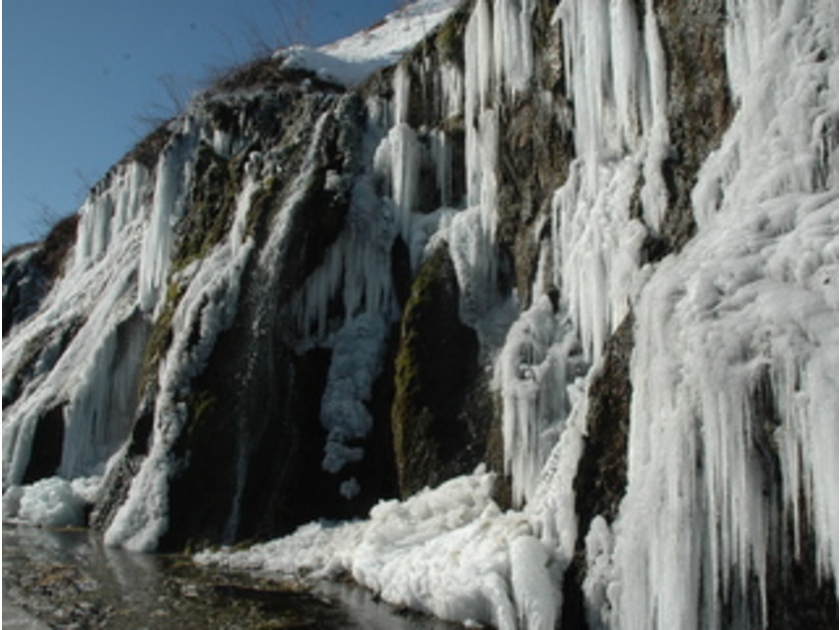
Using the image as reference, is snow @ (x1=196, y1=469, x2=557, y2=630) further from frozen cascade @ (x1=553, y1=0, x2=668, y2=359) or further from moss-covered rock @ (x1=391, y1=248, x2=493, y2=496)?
frozen cascade @ (x1=553, y1=0, x2=668, y2=359)

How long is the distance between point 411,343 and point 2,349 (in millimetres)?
14068

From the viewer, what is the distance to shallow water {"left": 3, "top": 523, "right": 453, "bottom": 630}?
7.03m

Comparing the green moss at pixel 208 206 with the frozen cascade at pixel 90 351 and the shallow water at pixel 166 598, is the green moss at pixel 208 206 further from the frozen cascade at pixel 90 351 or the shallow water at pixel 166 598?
the shallow water at pixel 166 598

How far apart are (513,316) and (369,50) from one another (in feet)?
38.5

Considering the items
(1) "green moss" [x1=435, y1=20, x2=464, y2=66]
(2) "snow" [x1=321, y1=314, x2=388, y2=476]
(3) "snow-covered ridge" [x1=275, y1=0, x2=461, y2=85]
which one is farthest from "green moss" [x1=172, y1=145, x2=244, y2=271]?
(1) "green moss" [x1=435, y1=20, x2=464, y2=66]

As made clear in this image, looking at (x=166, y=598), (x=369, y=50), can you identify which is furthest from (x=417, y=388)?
(x=369, y=50)

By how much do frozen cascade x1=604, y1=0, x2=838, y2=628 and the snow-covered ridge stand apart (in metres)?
10.5

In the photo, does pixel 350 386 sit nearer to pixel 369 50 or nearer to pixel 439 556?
pixel 439 556

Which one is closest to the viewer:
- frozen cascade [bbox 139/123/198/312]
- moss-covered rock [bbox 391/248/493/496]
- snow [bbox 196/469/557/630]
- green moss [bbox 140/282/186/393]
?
snow [bbox 196/469/557/630]

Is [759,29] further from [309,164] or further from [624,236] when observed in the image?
[309,164]

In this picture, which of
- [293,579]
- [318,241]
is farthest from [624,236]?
[318,241]

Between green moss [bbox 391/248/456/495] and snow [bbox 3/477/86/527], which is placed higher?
green moss [bbox 391/248/456/495]

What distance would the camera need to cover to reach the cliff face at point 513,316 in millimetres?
5234

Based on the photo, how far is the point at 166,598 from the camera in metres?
7.99
